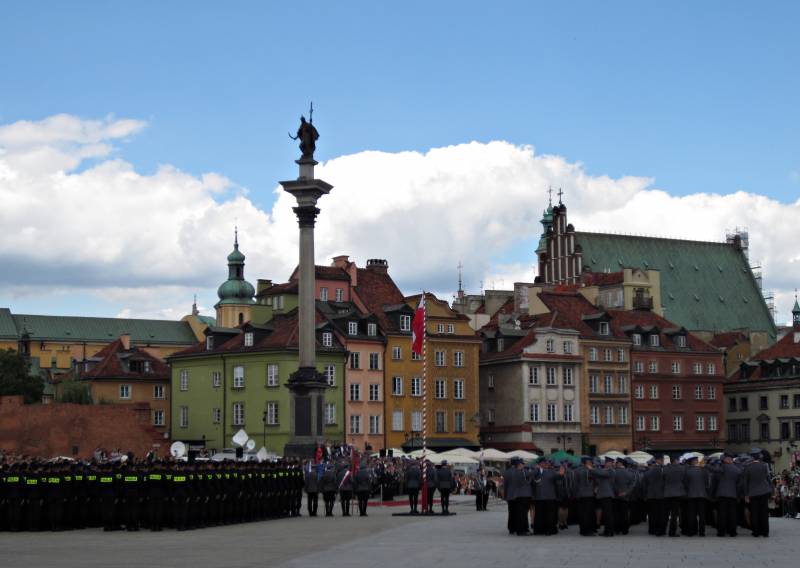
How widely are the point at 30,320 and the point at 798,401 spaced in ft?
325

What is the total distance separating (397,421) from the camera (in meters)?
93.5

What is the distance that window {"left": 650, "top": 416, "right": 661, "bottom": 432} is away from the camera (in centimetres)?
10344

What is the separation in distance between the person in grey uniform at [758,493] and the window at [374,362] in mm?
61660

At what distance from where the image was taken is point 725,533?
1273 inches

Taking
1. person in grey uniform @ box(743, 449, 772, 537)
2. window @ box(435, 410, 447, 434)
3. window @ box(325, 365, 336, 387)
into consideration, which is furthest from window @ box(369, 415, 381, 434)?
person in grey uniform @ box(743, 449, 772, 537)

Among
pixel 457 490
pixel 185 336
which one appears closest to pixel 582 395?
pixel 457 490

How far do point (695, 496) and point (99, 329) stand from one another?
151460 millimetres

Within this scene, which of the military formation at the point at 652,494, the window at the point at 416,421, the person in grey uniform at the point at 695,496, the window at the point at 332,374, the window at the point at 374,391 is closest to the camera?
the military formation at the point at 652,494

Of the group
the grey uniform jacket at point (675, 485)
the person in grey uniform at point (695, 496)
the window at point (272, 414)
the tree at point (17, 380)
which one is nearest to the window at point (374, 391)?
the window at point (272, 414)

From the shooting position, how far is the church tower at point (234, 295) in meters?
168

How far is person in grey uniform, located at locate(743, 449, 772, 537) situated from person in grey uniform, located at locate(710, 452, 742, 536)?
0.23 m

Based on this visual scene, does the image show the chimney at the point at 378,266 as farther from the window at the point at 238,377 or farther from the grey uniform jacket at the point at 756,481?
the grey uniform jacket at the point at 756,481

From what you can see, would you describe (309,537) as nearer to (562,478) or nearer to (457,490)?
(562,478)

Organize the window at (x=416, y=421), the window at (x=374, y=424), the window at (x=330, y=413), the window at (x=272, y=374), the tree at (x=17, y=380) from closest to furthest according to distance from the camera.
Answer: the window at (x=272, y=374)
the window at (x=330, y=413)
the window at (x=374, y=424)
the window at (x=416, y=421)
the tree at (x=17, y=380)
